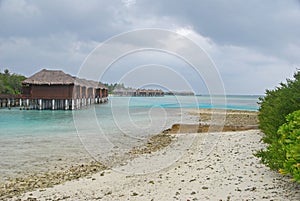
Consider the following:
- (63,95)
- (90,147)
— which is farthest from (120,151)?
(63,95)

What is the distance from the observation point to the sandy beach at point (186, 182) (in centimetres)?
463

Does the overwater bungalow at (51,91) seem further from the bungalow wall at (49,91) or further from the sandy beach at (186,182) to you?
the sandy beach at (186,182)

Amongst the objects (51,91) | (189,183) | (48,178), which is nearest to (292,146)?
(189,183)

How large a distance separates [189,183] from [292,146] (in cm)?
244

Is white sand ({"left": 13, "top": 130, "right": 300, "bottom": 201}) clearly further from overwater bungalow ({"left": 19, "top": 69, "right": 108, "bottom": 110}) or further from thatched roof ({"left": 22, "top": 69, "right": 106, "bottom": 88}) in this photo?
overwater bungalow ({"left": 19, "top": 69, "right": 108, "bottom": 110})

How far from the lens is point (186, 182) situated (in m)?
5.65

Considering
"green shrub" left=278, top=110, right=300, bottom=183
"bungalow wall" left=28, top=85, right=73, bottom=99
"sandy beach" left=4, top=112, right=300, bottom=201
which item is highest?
"bungalow wall" left=28, top=85, right=73, bottom=99

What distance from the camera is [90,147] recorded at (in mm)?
12367

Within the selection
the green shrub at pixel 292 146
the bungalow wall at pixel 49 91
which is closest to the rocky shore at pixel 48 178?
the green shrub at pixel 292 146

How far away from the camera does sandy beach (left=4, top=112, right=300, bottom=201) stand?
4629mm

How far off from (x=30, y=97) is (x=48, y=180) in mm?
32001

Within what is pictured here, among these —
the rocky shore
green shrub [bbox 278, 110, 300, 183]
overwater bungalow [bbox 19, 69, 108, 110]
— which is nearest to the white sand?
the rocky shore

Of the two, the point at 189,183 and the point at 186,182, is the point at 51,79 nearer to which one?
the point at 186,182

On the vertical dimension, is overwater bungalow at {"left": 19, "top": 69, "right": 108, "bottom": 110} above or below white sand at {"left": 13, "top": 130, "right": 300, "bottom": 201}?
above
